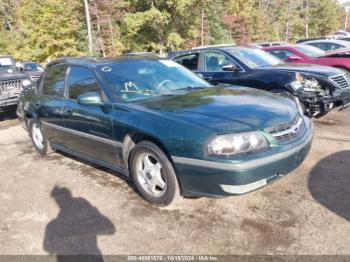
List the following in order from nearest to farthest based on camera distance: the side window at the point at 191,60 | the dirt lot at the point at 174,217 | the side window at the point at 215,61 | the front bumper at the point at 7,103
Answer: the dirt lot at the point at 174,217 < the side window at the point at 215,61 < the side window at the point at 191,60 < the front bumper at the point at 7,103

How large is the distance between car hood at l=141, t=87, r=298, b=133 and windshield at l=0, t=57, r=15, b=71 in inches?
321

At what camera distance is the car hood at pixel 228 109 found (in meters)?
3.33

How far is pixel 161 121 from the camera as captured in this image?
355cm

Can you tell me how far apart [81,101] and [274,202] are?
2421mm

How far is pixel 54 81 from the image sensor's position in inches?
210

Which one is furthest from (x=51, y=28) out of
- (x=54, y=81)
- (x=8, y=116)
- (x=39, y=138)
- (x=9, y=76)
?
(x=54, y=81)

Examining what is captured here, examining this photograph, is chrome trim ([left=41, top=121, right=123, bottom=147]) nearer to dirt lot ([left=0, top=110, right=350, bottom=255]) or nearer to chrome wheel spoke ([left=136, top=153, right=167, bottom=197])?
chrome wheel spoke ([left=136, top=153, right=167, bottom=197])

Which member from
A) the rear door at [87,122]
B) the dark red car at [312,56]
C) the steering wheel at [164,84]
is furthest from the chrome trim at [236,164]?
the dark red car at [312,56]

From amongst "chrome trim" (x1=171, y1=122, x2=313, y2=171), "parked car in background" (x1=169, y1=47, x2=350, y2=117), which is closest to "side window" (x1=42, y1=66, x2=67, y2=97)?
"chrome trim" (x1=171, y1=122, x2=313, y2=171)

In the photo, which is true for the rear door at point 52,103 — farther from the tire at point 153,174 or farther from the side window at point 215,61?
the side window at point 215,61

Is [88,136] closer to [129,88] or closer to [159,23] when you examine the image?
[129,88]

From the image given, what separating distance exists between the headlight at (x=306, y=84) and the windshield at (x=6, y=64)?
8.14m

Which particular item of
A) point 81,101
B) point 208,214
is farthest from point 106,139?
point 208,214

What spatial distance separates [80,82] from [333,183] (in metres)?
3.32
